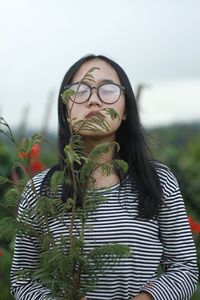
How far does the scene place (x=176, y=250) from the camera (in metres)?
2.45

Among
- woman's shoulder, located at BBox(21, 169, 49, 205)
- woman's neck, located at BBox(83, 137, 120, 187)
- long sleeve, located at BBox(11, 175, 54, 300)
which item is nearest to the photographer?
woman's shoulder, located at BBox(21, 169, 49, 205)

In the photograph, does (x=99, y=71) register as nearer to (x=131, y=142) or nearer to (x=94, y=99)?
(x=94, y=99)

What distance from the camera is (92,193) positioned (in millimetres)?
2008

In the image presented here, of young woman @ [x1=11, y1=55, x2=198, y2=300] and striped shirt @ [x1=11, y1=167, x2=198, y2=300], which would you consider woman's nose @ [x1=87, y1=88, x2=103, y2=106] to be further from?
striped shirt @ [x1=11, y1=167, x2=198, y2=300]

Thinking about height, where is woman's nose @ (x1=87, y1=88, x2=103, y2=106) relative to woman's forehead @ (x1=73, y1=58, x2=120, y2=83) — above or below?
below

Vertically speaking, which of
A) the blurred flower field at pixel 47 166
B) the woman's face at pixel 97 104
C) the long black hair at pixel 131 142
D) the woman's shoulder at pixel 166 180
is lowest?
the blurred flower field at pixel 47 166

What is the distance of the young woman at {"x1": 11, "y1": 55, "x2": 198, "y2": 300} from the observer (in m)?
2.39

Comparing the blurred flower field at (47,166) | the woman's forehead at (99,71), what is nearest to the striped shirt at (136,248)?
the blurred flower field at (47,166)

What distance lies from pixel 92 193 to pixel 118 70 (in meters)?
0.74

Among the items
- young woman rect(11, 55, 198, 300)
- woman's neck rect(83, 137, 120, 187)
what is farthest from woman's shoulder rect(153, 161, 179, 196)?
woman's neck rect(83, 137, 120, 187)

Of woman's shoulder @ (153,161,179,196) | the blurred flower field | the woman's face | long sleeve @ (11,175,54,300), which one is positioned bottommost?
the blurred flower field

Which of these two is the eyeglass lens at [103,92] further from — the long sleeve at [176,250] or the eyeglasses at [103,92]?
the long sleeve at [176,250]

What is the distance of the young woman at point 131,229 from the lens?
2.39 metres

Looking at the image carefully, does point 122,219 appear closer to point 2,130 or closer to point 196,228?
point 2,130
